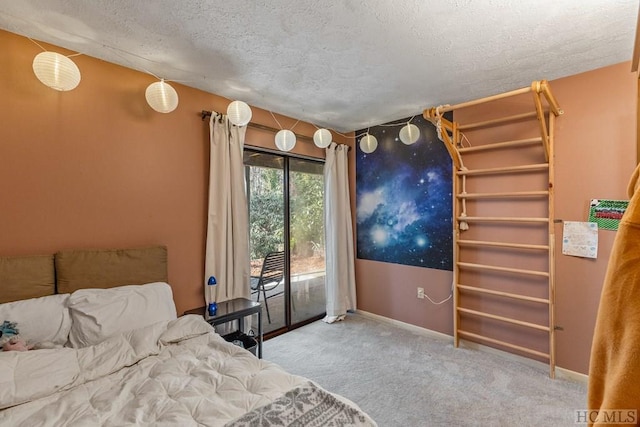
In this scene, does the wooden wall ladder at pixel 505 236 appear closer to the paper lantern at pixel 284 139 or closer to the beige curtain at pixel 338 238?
the paper lantern at pixel 284 139

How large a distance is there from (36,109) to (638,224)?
285cm

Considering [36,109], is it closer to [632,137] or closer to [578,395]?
[632,137]

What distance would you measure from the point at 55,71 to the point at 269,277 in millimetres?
2468

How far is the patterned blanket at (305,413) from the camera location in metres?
1.09

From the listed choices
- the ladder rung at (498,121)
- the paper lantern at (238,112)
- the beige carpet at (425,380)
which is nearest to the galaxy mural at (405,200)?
the ladder rung at (498,121)

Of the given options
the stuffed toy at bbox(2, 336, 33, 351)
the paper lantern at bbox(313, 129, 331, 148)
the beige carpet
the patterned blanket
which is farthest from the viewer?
the paper lantern at bbox(313, 129, 331, 148)

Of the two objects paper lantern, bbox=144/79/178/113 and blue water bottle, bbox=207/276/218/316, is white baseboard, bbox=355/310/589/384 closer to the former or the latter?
blue water bottle, bbox=207/276/218/316

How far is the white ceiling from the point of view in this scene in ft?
5.20

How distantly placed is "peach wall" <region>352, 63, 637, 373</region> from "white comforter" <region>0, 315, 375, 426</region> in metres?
2.37

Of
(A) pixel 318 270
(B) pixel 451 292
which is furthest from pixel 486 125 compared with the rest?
(A) pixel 318 270

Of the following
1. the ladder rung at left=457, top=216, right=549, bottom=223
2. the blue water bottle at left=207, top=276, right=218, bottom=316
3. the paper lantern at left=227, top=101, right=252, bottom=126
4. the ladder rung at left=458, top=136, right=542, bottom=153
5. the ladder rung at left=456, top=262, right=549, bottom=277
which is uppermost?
the paper lantern at left=227, top=101, right=252, bottom=126

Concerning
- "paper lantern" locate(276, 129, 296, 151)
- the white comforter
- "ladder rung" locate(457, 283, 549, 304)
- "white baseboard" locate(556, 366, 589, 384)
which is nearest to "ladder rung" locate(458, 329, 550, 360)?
"white baseboard" locate(556, 366, 589, 384)

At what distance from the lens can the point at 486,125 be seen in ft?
9.14

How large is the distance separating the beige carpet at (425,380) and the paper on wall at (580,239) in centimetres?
103
